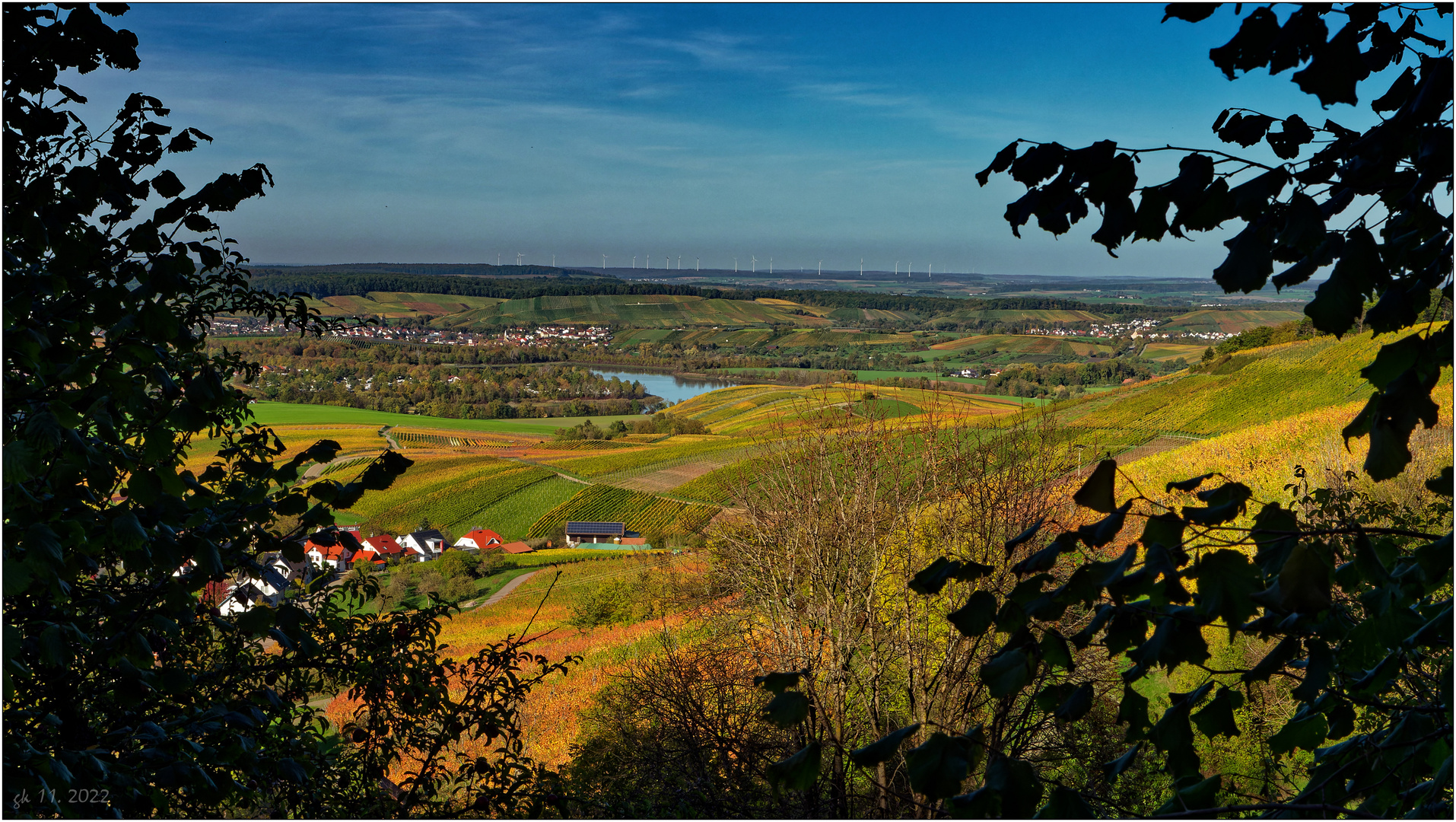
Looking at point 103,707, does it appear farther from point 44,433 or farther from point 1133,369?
point 1133,369

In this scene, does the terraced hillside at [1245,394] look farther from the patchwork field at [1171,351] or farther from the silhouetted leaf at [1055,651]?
the silhouetted leaf at [1055,651]

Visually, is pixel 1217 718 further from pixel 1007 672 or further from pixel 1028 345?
pixel 1028 345

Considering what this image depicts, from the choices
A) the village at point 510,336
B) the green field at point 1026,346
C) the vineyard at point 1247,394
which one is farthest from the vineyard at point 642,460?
the village at point 510,336

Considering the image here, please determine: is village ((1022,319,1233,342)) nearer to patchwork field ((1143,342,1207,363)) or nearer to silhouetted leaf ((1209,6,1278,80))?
patchwork field ((1143,342,1207,363))

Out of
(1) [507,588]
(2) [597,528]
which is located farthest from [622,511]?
(1) [507,588]

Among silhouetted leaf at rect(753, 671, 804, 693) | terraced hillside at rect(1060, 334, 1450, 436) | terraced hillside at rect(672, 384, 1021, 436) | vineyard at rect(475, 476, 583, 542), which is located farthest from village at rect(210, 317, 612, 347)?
silhouetted leaf at rect(753, 671, 804, 693)

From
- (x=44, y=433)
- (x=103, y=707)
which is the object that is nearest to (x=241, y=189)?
(x=44, y=433)
